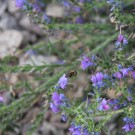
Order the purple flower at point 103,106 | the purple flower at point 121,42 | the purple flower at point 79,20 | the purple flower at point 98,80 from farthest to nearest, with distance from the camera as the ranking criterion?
the purple flower at point 79,20 → the purple flower at point 121,42 → the purple flower at point 98,80 → the purple flower at point 103,106

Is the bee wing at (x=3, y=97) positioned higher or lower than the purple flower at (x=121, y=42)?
lower

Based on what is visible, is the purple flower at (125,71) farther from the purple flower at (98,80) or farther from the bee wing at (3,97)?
the bee wing at (3,97)

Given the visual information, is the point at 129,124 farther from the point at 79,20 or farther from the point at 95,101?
the point at 79,20

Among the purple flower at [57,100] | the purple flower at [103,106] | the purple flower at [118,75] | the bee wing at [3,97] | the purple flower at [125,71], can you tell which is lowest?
the bee wing at [3,97]

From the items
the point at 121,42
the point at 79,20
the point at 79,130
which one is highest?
the point at 121,42

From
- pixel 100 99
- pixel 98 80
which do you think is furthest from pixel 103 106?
pixel 98 80

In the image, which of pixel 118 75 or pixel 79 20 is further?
pixel 79 20

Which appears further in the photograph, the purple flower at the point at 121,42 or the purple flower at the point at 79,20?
the purple flower at the point at 79,20

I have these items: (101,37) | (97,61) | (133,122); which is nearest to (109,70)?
(97,61)

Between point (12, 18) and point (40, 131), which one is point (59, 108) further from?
point (12, 18)

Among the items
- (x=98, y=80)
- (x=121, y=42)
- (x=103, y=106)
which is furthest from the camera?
(x=121, y=42)

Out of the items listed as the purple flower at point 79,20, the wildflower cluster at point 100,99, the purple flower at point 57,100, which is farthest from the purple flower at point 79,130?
the purple flower at point 79,20
